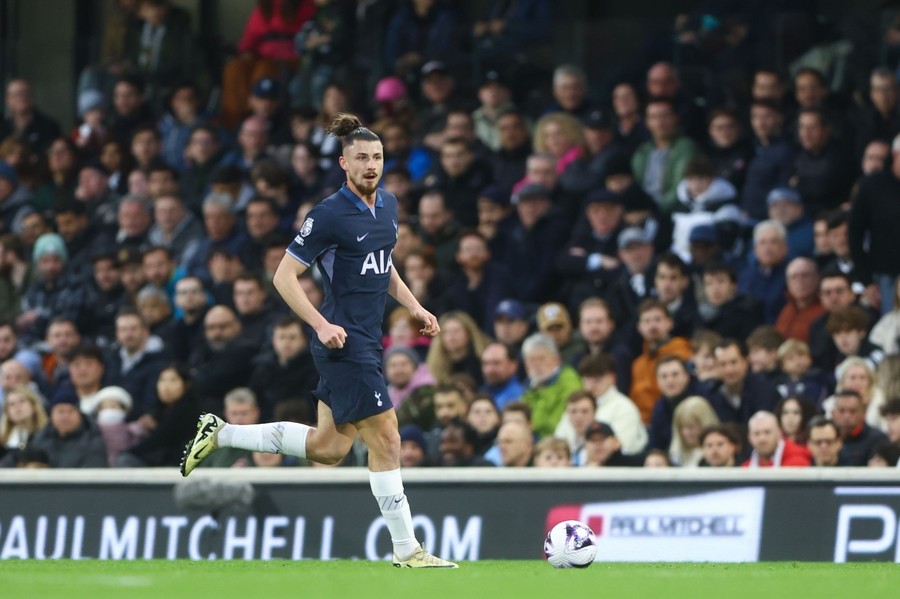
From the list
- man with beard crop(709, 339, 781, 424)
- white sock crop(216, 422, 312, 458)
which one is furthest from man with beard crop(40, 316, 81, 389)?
white sock crop(216, 422, 312, 458)

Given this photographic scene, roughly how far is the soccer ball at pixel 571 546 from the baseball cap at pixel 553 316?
4.75 meters

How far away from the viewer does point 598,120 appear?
16.0m

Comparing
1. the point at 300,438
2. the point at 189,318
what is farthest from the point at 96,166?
the point at 300,438

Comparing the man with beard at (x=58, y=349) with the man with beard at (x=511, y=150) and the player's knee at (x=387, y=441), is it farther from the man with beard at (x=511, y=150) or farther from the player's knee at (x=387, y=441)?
the player's knee at (x=387, y=441)

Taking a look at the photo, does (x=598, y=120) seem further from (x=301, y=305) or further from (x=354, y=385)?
(x=301, y=305)

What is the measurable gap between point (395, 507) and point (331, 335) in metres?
0.95

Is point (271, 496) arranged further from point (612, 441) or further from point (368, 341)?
point (368, 341)

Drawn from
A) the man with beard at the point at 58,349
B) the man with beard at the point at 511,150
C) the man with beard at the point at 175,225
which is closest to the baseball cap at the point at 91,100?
the man with beard at the point at 175,225

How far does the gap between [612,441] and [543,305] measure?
2369mm

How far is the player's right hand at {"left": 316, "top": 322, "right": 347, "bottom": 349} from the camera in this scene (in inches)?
361

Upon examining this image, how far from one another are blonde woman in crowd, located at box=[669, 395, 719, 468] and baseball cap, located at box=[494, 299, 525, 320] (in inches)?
79.1

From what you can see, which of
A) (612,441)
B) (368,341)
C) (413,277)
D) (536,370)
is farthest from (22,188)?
(368,341)

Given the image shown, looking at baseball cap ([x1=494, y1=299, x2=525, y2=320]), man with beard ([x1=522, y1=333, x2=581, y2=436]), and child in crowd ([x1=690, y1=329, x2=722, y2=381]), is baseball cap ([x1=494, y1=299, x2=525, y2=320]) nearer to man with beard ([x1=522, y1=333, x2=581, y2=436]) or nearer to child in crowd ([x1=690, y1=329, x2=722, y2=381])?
man with beard ([x1=522, y1=333, x2=581, y2=436])

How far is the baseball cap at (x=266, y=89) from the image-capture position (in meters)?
18.5
